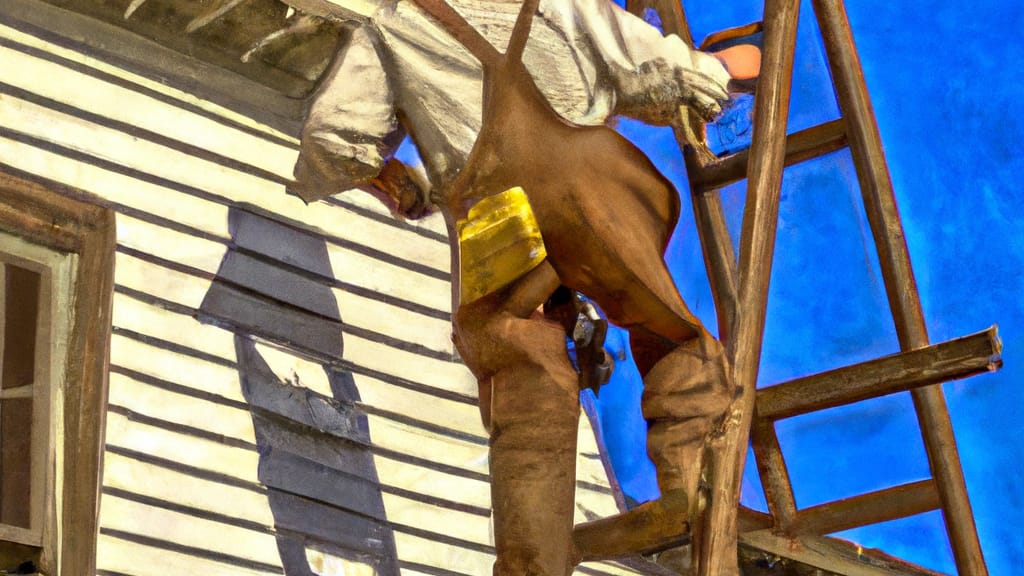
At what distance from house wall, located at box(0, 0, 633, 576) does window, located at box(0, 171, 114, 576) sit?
76 mm

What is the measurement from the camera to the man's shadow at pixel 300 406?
4.38 metres

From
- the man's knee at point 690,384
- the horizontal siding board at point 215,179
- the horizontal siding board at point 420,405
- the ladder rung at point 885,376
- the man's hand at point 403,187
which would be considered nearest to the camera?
the man's knee at point 690,384

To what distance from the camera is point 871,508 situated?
4.29m

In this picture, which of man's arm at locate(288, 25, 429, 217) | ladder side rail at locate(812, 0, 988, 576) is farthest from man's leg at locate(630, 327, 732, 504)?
ladder side rail at locate(812, 0, 988, 576)

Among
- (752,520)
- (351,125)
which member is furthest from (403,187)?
(752,520)

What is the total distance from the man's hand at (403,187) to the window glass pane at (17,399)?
3.40ft

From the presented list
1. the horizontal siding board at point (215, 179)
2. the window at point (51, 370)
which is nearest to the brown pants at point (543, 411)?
the window at point (51, 370)

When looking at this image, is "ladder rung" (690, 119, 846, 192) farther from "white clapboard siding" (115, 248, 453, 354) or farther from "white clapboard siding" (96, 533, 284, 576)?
"white clapboard siding" (96, 533, 284, 576)

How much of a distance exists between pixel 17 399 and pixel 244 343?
721 millimetres

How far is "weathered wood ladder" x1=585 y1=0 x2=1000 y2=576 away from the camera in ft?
11.4

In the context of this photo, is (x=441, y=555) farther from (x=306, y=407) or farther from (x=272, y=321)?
(x=272, y=321)

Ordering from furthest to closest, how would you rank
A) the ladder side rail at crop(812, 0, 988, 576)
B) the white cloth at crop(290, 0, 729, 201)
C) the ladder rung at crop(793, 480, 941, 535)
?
the ladder rung at crop(793, 480, 941, 535) → the ladder side rail at crop(812, 0, 988, 576) → the white cloth at crop(290, 0, 729, 201)

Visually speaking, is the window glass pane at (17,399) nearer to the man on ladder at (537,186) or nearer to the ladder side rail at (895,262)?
the man on ladder at (537,186)

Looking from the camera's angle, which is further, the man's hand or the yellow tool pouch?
the man's hand
